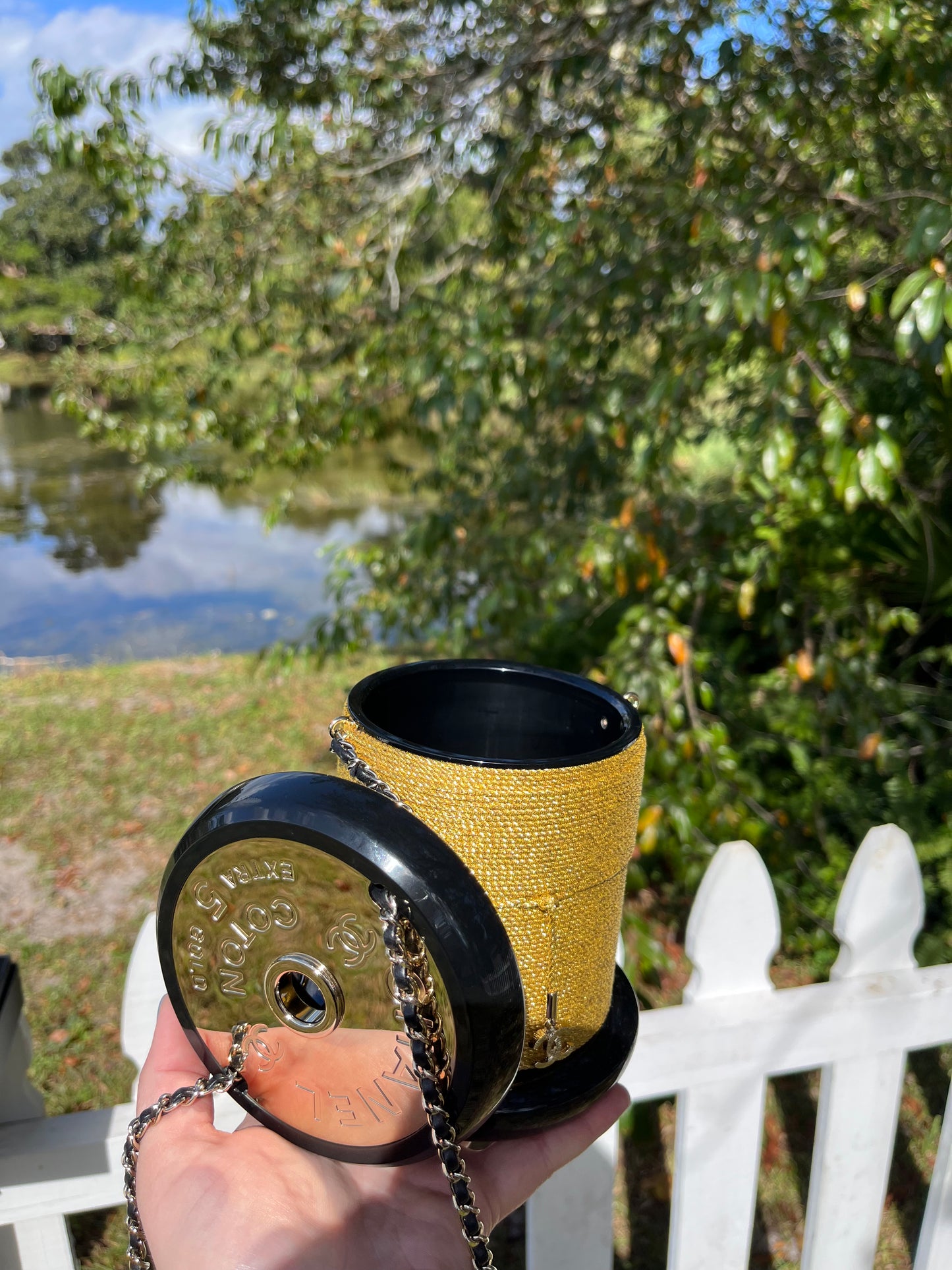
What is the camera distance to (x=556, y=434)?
8.08 feet

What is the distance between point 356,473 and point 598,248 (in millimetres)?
10653

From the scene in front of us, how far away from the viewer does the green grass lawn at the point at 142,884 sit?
197 cm

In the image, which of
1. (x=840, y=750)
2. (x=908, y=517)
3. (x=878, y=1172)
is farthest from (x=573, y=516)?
(x=878, y=1172)

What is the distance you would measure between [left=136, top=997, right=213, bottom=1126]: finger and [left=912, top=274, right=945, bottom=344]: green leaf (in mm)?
1283

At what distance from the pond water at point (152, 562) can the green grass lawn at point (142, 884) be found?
111 centimetres

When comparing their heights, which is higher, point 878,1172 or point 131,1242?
point 131,1242

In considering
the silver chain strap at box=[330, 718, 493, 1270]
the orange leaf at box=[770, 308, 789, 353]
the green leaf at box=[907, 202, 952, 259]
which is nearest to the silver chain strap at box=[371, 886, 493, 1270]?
the silver chain strap at box=[330, 718, 493, 1270]

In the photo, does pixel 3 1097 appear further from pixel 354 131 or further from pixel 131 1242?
pixel 354 131

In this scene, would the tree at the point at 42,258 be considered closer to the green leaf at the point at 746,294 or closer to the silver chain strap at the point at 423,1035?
the green leaf at the point at 746,294

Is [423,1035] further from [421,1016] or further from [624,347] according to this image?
[624,347]

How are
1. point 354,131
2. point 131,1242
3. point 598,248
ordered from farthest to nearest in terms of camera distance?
point 354,131 → point 598,248 → point 131,1242

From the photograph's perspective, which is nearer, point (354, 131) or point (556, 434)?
point (556, 434)

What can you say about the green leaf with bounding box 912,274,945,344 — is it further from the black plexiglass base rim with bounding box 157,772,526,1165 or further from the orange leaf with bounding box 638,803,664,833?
the black plexiglass base rim with bounding box 157,772,526,1165

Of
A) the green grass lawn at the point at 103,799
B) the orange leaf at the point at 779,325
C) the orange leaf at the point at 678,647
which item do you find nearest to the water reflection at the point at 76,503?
the green grass lawn at the point at 103,799
